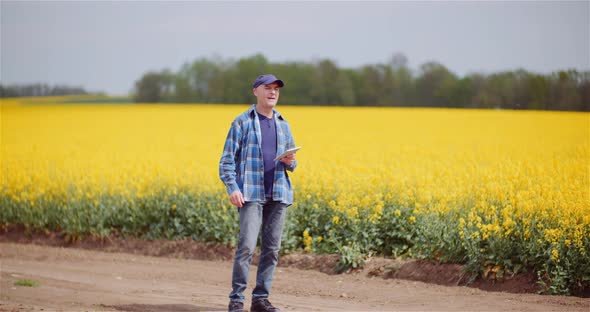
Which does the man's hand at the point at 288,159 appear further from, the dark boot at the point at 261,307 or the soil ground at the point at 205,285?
the soil ground at the point at 205,285

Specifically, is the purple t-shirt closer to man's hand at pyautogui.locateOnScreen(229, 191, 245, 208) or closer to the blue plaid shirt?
the blue plaid shirt

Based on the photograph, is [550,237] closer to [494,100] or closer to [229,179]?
[229,179]

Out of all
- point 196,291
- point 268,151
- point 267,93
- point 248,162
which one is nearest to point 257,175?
point 248,162

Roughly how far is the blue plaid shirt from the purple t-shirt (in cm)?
4

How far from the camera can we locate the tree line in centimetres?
2784

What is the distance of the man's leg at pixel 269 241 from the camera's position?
288 inches

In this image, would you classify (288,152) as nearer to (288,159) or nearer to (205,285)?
(288,159)

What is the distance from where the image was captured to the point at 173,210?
12414 millimetres

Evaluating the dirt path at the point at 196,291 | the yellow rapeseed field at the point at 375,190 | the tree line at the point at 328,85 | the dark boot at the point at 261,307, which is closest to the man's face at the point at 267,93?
the dark boot at the point at 261,307

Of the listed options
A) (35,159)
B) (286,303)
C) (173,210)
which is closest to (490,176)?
(286,303)

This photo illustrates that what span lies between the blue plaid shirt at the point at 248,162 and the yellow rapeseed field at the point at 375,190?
283 centimetres

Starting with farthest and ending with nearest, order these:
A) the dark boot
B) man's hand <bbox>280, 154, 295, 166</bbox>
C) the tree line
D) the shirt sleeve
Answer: the tree line, the dark boot, man's hand <bbox>280, 154, 295, 166</bbox>, the shirt sleeve

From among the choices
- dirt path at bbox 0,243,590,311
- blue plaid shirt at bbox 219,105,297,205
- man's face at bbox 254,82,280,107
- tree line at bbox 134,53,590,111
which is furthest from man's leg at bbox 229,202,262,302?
tree line at bbox 134,53,590,111

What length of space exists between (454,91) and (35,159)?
16.8 metres
